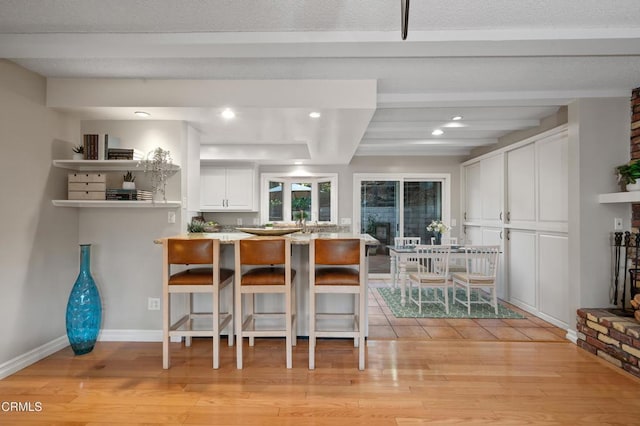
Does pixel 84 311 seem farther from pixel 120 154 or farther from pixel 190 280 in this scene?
pixel 120 154

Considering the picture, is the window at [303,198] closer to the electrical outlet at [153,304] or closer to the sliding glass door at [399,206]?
the sliding glass door at [399,206]

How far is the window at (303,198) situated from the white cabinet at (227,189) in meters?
0.70

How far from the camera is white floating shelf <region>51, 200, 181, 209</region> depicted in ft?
9.67

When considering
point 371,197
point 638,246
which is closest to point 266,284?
point 638,246

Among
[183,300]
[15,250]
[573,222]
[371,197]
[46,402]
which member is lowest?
[46,402]

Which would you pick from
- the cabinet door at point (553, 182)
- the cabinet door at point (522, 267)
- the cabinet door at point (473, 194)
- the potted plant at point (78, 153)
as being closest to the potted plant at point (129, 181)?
the potted plant at point (78, 153)

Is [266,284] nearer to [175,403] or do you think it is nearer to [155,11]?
[175,403]

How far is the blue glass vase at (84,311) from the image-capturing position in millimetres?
2900

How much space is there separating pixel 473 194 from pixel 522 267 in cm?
178

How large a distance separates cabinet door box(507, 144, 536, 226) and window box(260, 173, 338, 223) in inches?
114

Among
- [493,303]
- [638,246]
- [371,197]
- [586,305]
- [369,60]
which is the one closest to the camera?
[369,60]

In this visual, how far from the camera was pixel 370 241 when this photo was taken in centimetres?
299

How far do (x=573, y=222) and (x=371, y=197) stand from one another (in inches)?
140

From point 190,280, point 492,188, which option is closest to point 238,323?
point 190,280
